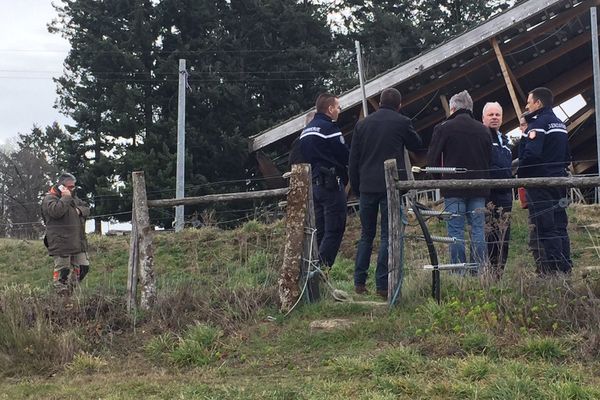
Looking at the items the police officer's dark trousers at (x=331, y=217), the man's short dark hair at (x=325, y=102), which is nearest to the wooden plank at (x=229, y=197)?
the police officer's dark trousers at (x=331, y=217)

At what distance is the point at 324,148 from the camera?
267 inches

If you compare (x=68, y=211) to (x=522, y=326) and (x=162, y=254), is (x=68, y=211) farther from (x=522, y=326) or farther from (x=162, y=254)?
(x=522, y=326)

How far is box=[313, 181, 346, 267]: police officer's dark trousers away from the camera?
671 cm

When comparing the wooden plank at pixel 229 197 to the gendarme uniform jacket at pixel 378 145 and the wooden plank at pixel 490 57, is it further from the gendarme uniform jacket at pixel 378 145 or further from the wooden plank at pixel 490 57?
the wooden plank at pixel 490 57

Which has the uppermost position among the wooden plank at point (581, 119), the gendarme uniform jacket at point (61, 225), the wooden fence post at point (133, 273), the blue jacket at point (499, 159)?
the wooden plank at point (581, 119)

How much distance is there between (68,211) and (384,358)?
16.5ft

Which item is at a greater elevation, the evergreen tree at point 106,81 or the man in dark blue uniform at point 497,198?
the evergreen tree at point 106,81

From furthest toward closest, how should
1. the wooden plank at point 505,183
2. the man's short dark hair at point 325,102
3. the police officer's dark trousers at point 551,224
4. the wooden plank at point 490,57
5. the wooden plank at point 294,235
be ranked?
the wooden plank at point 490,57
the man's short dark hair at point 325,102
the wooden plank at point 294,235
the police officer's dark trousers at point 551,224
the wooden plank at point 505,183

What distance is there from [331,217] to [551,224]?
208cm

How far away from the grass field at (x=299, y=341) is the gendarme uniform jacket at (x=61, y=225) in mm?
1482

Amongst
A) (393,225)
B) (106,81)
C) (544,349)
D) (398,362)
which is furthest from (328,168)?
(106,81)

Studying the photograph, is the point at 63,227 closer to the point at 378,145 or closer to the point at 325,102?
the point at 325,102

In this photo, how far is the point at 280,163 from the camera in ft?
57.9

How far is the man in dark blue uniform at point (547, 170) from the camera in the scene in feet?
19.7
